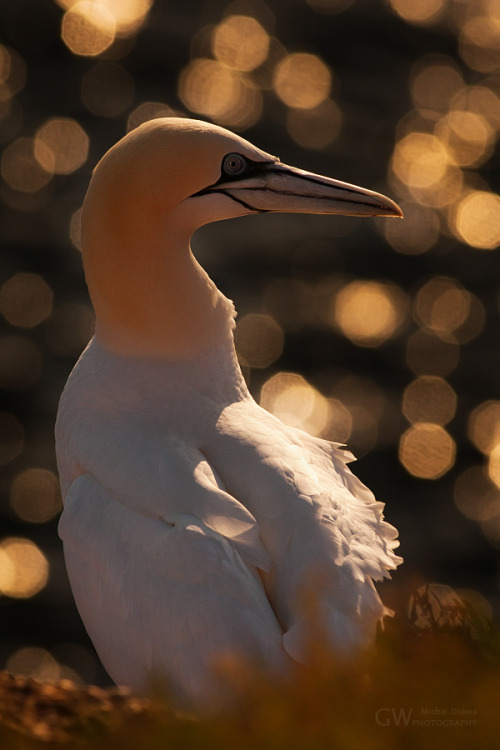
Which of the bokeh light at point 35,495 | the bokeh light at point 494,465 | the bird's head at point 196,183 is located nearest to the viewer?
the bird's head at point 196,183

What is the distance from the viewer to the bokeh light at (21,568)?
12.9m

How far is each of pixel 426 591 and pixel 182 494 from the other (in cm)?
121

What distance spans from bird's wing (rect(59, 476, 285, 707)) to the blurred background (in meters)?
7.67

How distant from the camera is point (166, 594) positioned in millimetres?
4543

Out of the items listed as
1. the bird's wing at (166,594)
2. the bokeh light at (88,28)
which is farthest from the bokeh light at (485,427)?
the bird's wing at (166,594)

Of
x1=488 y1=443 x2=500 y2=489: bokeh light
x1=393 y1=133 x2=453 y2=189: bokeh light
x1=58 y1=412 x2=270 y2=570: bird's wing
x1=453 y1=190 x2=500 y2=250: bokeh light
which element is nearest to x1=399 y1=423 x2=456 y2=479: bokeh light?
x1=488 y1=443 x2=500 y2=489: bokeh light

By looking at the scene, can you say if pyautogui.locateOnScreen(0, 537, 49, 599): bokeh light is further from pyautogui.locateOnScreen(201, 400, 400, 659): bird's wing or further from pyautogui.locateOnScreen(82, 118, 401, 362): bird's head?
pyautogui.locateOnScreen(201, 400, 400, 659): bird's wing

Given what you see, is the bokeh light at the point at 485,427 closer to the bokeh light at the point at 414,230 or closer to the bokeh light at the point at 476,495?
the bokeh light at the point at 476,495

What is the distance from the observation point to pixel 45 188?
54.9ft

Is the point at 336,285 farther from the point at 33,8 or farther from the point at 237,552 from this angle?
the point at 237,552

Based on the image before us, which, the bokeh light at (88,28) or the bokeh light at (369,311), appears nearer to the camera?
the bokeh light at (369,311)

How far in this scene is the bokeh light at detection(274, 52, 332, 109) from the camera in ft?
61.0

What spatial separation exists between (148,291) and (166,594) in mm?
1502

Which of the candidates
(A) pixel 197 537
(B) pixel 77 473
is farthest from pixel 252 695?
(B) pixel 77 473
